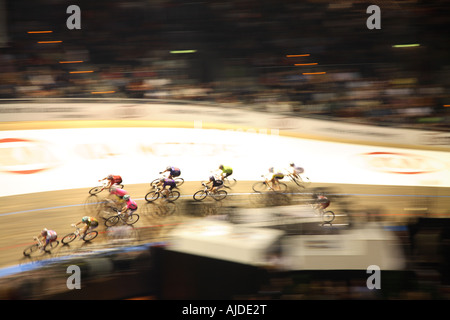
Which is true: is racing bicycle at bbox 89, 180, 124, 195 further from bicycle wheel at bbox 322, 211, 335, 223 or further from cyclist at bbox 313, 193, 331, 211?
bicycle wheel at bbox 322, 211, 335, 223

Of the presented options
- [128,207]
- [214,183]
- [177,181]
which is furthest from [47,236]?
[214,183]

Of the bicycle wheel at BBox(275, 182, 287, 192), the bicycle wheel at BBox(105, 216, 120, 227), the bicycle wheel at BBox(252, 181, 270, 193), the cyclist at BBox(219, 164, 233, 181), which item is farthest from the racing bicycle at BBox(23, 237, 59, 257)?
the bicycle wheel at BBox(275, 182, 287, 192)

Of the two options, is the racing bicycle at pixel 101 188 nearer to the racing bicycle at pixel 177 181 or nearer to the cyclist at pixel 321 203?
the racing bicycle at pixel 177 181

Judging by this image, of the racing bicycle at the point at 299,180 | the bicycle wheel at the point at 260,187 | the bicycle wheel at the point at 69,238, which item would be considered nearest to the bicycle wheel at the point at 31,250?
the bicycle wheel at the point at 69,238

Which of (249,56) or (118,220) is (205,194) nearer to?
(118,220)
